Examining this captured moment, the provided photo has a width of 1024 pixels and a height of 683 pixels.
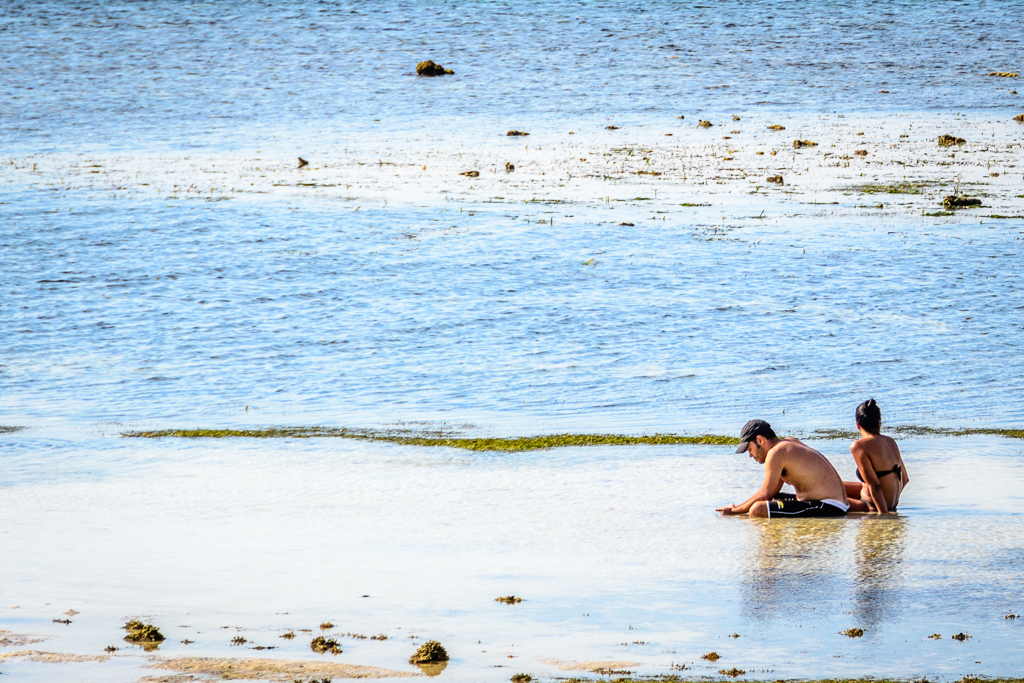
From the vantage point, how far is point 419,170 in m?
29.5

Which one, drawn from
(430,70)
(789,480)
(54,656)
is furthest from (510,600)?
(430,70)

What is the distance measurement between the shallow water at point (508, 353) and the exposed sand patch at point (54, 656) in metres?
0.10

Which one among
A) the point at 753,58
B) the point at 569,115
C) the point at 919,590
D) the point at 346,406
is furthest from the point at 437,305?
the point at 753,58

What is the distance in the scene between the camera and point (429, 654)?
6105 mm

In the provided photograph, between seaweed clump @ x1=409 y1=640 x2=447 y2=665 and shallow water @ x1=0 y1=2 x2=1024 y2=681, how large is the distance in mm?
150

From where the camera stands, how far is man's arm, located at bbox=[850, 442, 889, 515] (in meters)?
8.95

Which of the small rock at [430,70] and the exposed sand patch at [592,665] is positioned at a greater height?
the small rock at [430,70]

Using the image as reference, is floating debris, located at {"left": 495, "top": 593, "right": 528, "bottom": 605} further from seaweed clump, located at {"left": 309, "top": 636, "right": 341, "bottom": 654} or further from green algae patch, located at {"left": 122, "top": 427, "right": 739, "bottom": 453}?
green algae patch, located at {"left": 122, "top": 427, "right": 739, "bottom": 453}

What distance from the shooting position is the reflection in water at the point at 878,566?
680 centimetres

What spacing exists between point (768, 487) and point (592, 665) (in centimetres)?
332

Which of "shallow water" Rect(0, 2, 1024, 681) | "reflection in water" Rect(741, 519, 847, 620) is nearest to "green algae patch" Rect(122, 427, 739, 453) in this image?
"shallow water" Rect(0, 2, 1024, 681)

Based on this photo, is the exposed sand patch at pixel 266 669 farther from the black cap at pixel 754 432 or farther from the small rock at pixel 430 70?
the small rock at pixel 430 70

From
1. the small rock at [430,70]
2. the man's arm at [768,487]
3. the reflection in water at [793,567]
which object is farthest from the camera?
the small rock at [430,70]

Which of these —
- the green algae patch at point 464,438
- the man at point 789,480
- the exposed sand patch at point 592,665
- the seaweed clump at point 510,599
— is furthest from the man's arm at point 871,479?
the exposed sand patch at point 592,665
